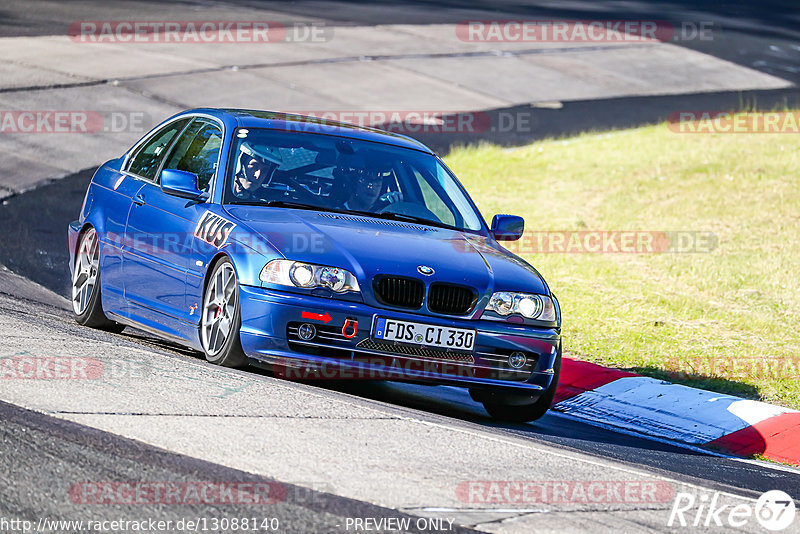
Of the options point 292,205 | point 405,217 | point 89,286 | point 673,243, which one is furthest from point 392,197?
point 673,243

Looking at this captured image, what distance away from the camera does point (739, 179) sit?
17891 mm

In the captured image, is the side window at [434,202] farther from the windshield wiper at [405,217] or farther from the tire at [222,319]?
the tire at [222,319]

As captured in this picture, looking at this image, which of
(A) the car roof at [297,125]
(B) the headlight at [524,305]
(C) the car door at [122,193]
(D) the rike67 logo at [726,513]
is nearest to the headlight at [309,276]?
(B) the headlight at [524,305]

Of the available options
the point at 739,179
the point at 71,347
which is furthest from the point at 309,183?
the point at 739,179

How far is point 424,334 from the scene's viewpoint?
6.93m

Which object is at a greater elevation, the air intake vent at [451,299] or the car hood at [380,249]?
the car hood at [380,249]

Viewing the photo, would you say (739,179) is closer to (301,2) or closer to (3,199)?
(3,199)

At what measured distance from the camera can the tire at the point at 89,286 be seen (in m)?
8.69

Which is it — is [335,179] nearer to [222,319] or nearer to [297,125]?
[297,125]

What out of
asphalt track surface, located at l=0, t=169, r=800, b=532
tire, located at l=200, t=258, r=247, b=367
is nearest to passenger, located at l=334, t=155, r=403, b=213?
tire, located at l=200, t=258, r=247, b=367

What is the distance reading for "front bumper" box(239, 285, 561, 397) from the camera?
6.81 m

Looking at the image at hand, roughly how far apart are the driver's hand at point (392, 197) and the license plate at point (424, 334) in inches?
54.4

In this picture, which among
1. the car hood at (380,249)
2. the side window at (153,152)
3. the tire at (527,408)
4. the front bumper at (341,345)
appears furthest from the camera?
the side window at (153,152)

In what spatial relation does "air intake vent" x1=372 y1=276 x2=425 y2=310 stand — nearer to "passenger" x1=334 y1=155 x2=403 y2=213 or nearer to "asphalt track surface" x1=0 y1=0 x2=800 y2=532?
"asphalt track surface" x1=0 y1=0 x2=800 y2=532
